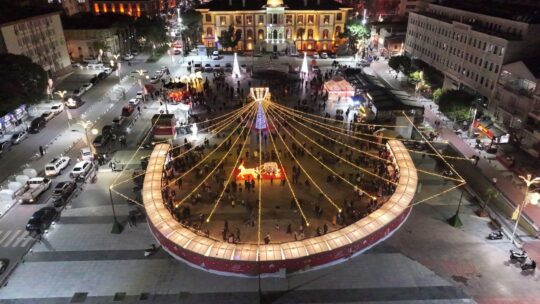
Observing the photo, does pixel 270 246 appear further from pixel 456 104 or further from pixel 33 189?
pixel 456 104

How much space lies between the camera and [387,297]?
23.3 meters

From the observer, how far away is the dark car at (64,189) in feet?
109

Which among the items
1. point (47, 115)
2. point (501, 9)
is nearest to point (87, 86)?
point (47, 115)

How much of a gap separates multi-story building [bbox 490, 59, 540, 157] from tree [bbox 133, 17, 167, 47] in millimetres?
69334

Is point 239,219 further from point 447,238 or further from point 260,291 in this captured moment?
point 447,238

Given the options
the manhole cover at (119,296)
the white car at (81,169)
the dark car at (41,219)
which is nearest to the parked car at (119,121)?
the white car at (81,169)

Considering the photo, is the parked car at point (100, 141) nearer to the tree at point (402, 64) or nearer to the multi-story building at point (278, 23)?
the tree at point (402, 64)

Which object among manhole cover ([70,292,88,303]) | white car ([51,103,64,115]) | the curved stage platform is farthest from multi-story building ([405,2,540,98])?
white car ([51,103,64,115])

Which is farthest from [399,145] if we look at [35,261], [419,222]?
[35,261]

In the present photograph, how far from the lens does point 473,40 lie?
Result: 53906 millimetres

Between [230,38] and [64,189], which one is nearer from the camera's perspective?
[64,189]

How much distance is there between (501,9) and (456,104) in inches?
922

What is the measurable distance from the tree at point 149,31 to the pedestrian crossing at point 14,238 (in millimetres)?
66975

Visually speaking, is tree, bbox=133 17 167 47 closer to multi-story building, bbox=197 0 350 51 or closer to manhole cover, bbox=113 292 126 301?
multi-story building, bbox=197 0 350 51
